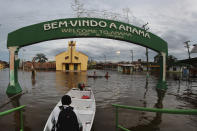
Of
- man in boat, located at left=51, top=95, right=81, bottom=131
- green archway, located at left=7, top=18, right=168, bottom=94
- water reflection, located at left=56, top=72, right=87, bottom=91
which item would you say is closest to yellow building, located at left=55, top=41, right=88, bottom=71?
water reflection, located at left=56, top=72, right=87, bottom=91

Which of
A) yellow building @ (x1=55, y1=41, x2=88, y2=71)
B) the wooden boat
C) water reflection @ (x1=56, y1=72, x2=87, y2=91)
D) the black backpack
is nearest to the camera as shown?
the black backpack

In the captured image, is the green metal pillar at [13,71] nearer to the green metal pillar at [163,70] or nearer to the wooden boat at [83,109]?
the wooden boat at [83,109]

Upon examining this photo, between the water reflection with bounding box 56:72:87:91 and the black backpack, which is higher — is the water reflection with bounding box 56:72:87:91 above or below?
below

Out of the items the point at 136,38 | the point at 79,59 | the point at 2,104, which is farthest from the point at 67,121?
the point at 79,59

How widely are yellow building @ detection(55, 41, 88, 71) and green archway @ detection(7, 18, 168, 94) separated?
36.4m

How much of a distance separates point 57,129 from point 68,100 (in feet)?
2.01

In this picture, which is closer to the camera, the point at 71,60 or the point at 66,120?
the point at 66,120

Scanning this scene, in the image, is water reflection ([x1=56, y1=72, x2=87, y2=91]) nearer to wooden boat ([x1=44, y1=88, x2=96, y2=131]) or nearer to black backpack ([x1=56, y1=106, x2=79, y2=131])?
wooden boat ([x1=44, y1=88, x2=96, y2=131])

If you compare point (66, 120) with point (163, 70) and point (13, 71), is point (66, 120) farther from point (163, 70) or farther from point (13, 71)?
point (163, 70)

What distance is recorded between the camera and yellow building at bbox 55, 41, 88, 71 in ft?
156

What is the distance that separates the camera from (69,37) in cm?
1109

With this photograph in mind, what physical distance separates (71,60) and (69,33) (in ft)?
122

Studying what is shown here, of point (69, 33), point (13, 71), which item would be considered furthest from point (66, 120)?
point (13, 71)

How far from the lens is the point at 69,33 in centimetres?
1089
